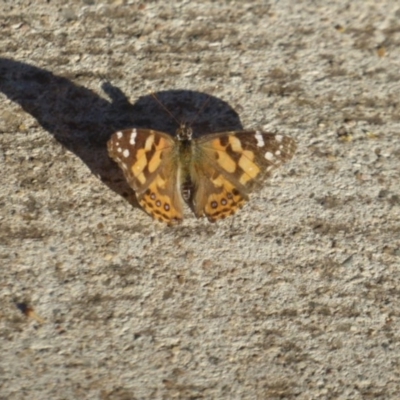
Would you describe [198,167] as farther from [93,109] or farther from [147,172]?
[93,109]

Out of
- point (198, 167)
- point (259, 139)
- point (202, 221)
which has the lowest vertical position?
point (202, 221)

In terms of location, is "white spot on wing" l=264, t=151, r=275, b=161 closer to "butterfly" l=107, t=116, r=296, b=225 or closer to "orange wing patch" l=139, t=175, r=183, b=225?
"butterfly" l=107, t=116, r=296, b=225

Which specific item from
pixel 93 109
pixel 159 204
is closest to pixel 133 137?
pixel 159 204

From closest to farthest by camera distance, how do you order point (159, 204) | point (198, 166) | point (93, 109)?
point (159, 204) < point (198, 166) < point (93, 109)

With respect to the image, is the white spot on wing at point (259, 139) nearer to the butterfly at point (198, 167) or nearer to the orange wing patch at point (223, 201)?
the butterfly at point (198, 167)

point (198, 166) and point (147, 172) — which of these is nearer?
point (147, 172)

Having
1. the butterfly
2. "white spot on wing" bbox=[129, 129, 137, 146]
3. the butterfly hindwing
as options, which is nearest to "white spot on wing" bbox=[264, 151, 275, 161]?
the butterfly

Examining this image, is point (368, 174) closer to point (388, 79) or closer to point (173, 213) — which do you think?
point (388, 79)

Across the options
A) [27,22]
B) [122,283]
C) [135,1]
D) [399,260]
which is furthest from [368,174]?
[27,22]
